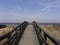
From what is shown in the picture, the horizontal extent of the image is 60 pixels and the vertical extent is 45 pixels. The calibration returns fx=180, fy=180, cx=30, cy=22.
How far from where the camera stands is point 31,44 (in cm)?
1217

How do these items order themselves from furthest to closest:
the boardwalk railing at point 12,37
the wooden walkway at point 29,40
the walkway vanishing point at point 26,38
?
the wooden walkway at point 29,40 → the boardwalk railing at point 12,37 → the walkway vanishing point at point 26,38

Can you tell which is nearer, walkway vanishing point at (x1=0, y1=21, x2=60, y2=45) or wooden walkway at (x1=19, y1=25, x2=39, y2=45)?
walkway vanishing point at (x1=0, y1=21, x2=60, y2=45)

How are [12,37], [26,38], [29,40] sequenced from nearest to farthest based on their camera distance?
[12,37] < [29,40] < [26,38]

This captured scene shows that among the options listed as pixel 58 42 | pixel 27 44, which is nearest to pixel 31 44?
pixel 27 44

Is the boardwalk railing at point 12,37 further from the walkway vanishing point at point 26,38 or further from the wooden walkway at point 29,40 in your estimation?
the wooden walkway at point 29,40

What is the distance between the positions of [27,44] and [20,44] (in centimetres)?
47

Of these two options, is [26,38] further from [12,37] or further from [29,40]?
[12,37]

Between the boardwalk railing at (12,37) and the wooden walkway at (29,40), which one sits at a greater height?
the boardwalk railing at (12,37)

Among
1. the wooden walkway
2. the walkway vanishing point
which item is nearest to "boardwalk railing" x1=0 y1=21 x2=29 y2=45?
the walkway vanishing point

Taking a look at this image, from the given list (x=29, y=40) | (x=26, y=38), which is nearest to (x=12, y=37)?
(x=29, y=40)

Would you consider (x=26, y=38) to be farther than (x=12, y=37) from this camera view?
Yes

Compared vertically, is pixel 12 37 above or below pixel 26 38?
above

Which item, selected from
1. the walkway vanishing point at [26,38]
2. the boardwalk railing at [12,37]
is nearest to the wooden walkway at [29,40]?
the walkway vanishing point at [26,38]

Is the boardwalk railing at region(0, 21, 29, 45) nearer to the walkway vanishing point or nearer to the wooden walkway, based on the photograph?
the walkway vanishing point
